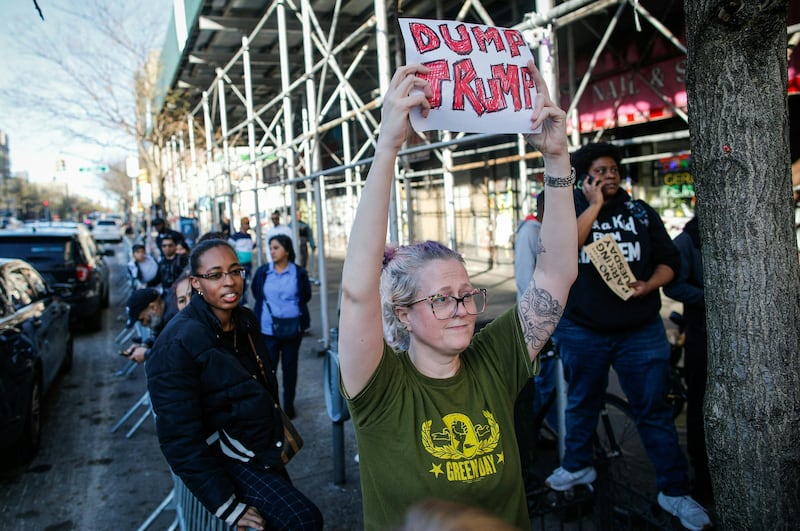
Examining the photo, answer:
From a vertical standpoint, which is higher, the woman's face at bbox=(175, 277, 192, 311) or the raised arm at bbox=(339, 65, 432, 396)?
the raised arm at bbox=(339, 65, 432, 396)

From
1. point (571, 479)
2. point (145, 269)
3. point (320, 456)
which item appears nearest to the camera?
point (571, 479)

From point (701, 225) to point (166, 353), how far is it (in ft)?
6.92

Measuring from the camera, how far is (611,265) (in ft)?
10.7

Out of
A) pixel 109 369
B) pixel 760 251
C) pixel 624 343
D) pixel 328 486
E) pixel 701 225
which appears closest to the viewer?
pixel 760 251

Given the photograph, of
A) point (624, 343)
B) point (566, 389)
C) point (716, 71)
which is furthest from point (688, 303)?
point (716, 71)

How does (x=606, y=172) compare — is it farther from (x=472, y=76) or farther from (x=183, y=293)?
(x=183, y=293)

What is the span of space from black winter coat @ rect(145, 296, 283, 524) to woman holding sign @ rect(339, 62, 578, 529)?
37.5 inches

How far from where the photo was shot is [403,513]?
5.74ft

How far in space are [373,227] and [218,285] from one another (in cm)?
164

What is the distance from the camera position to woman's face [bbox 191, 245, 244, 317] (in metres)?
2.98

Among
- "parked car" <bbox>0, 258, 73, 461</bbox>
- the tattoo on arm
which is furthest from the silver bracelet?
"parked car" <bbox>0, 258, 73, 461</bbox>

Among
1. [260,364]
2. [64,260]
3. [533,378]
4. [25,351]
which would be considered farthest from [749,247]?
[64,260]

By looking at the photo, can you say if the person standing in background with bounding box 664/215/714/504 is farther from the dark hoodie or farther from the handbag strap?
the handbag strap

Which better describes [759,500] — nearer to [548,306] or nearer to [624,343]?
[548,306]
